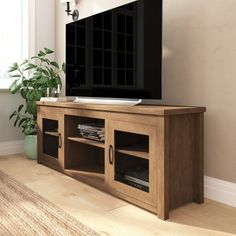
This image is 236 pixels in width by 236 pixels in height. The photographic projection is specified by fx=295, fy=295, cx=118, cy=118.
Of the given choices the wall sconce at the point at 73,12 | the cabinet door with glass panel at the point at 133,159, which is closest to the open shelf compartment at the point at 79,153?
the cabinet door with glass panel at the point at 133,159

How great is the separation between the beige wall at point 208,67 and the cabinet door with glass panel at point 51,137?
35.6 inches

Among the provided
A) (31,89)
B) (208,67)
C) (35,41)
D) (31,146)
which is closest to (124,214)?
(208,67)

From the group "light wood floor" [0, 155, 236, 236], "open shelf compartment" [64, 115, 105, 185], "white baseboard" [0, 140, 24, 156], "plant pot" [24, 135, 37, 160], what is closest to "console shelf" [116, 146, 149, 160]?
"light wood floor" [0, 155, 236, 236]

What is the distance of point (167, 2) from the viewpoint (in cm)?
210

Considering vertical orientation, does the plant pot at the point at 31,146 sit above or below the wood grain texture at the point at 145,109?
below

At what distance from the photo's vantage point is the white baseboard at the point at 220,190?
1.77 meters

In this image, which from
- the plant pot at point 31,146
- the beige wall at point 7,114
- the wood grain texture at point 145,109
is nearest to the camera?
the wood grain texture at point 145,109

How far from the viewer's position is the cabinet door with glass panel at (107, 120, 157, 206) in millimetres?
1618

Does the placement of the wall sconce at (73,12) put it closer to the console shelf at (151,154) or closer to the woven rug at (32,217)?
the console shelf at (151,154)

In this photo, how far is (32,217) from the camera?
1565 mm

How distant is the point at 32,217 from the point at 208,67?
1368mm

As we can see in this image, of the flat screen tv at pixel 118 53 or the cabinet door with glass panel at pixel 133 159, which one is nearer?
the cabinet door with glass panel at pixel 133 159

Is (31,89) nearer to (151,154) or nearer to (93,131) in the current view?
(93,131)

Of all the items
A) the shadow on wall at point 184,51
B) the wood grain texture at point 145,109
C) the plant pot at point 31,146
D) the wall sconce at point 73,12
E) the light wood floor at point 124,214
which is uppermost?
Answer: the wall sconce at point 73,12
